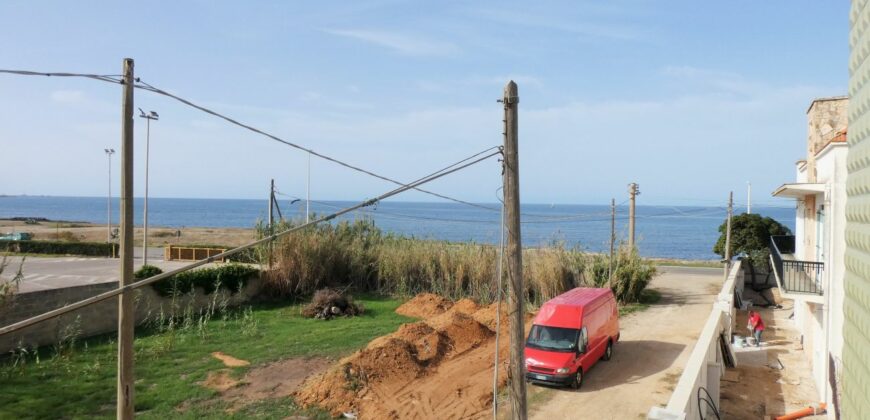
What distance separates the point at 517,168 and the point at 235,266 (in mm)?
20206

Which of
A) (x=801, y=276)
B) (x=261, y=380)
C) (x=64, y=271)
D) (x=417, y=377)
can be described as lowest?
(x=261, y=380)

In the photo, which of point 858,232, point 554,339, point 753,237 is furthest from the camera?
point 753,237

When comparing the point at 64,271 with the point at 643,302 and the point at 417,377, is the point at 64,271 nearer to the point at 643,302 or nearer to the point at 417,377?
the point at 417,377

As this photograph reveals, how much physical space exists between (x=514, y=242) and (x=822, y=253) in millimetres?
13327

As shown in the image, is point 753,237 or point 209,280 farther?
point 753,237

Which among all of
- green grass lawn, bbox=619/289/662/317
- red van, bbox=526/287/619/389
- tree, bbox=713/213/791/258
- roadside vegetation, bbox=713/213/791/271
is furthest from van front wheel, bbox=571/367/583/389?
tree, bbox=713/213/791/258

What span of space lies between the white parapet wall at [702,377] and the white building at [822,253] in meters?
2.21

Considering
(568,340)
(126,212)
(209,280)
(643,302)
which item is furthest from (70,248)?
(126,212)

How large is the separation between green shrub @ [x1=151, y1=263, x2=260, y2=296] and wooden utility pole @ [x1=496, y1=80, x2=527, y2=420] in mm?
17633

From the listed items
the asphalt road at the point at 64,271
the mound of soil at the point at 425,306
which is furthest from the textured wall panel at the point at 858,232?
the asphalt road at the point at 64,271

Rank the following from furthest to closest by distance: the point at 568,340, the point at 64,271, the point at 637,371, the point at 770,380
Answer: the point at 64,271 → the point at 770,380 → the point at 637,371 → the point at 568,340

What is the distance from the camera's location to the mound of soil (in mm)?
23312

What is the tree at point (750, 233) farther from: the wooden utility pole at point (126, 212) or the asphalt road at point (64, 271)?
the wooden utility pole at point (126, 212)

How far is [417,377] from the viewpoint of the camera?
14.7 metres
